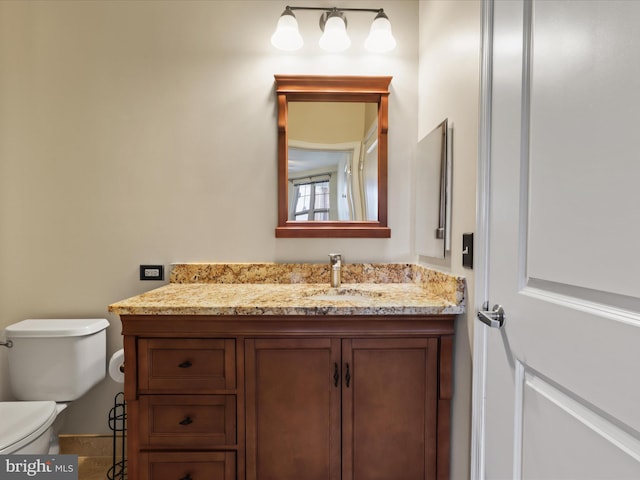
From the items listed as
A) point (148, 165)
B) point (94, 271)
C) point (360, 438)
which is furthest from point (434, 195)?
point (94, 271)

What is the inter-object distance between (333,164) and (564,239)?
49.0 inches

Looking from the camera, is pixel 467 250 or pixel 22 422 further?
pixel 22 422

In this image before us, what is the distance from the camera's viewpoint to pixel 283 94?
1751 millimetres

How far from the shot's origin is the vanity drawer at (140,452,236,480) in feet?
4.07

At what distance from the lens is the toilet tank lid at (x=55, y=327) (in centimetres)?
155

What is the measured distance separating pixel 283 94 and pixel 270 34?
34cm

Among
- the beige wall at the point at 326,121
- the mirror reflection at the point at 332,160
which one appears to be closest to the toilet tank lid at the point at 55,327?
the mirror reflection at the point at 332,160

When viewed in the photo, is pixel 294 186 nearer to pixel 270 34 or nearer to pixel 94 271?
pixel 270 34

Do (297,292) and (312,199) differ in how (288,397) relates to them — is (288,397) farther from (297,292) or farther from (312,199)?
(312,199)

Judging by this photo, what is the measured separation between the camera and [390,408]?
1.27 meters
